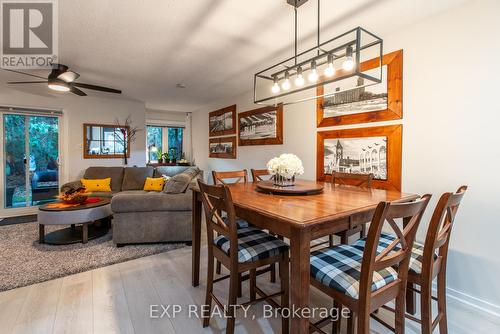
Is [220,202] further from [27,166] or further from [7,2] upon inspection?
[27,166]

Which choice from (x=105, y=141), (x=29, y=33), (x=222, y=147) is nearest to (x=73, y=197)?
(x=29, y=33)

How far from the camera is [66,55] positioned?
2.95 metres

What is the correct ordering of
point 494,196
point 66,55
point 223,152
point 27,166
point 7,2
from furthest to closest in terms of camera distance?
point 223,152
point 27,166
point 66,55
point 7,2
point 494,196

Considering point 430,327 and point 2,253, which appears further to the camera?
point 2,253

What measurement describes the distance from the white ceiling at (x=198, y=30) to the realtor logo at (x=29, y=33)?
9 cm

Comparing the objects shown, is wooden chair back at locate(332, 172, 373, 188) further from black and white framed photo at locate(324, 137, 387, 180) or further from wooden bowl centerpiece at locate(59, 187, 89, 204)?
wooden bowl centerpiece at locate(59, 187, 89, 204)

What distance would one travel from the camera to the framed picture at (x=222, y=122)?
500cm

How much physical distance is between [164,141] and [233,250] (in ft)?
20.6

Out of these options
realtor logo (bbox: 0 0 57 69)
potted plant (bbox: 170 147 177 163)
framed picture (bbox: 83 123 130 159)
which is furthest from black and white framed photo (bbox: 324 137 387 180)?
potted plant (bbox: 170 147 177 163)

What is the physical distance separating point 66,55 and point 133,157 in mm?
3030

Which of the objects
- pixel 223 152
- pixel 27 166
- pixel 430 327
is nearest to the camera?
pixel 430 327

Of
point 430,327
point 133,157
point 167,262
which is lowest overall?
point 167,262

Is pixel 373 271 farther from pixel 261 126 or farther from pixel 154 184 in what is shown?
pixel 154 184

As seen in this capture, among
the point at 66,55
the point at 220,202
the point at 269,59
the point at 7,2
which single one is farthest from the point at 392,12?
the point at 66,55
